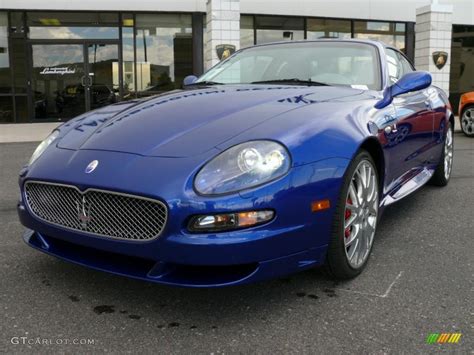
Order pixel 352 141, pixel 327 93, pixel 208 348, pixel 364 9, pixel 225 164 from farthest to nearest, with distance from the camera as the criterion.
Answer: pixel 364 9 < pixel 327 93 < pixel 352 141 < pixel 225 164 < pixel 208 348

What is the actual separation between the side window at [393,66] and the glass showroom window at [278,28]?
39.3ft

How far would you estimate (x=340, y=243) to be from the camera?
110 inches

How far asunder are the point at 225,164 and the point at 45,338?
1.11 metres

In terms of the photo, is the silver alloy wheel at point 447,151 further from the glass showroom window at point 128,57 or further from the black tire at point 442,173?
the glass showroom window at point 128,57

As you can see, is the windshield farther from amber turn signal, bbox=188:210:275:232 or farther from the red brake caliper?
amber turn signal, bbox=188:210:275:232

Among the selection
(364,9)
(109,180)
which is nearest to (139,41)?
(364,9)

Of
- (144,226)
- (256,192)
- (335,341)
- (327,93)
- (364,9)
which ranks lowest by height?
(335,341)

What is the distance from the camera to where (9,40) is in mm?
14836

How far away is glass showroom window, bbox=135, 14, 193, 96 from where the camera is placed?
1546 centimetres

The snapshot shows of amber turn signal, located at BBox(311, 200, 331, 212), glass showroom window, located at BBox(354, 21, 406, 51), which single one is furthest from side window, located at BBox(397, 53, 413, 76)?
glass showroom window, located at BBox(354, 21, 406, 51)

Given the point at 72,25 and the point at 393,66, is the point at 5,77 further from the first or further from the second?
the point at 393,66

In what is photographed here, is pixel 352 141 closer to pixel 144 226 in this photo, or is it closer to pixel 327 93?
pixel 327 93

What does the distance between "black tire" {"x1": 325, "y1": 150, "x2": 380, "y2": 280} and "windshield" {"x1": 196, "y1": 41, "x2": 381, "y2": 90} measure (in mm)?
966

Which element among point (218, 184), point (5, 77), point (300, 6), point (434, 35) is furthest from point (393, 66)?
point (5, 77)
